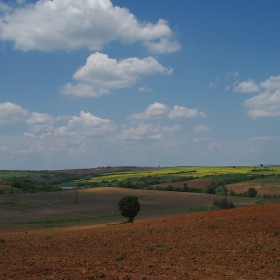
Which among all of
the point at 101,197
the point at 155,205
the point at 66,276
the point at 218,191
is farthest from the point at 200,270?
the point at 218,191

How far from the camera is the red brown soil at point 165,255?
42.5ft

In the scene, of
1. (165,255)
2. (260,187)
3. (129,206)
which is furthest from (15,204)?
(165,255)

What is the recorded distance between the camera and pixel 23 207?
271 feet

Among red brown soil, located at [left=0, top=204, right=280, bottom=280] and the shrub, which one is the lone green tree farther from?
the shrub

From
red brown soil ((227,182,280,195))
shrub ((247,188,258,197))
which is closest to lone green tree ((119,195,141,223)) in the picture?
shrub ((247,188,258,197))

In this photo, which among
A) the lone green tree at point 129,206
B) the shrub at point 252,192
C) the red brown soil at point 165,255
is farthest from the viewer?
the shrub at point 252,192

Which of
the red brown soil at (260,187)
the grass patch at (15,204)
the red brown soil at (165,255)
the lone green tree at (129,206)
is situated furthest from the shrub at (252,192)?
the red brown soil at (165,255)

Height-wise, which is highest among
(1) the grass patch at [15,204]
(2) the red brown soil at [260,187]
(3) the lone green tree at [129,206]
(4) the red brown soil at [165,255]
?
(4) the red brown soil at [165,255]

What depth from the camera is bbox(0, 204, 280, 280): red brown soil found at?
12945 millimetres

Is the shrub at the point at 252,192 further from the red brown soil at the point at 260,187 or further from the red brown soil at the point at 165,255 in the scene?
the red brown soil at the point at 165,255

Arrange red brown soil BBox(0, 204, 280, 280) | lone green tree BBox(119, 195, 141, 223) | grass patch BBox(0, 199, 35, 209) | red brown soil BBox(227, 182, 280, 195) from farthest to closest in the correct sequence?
red brown soil BBox(227, 182, 280, 195)
grass patch BBox(0, 199, 35, 209)
lone green tree BBox(119, 195, 141, 223)
red brown soil BBox(0, 204, 280, 280)

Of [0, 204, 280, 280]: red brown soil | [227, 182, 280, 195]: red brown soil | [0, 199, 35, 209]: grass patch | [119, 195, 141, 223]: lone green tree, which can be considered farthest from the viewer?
[227, 182, 280, 195]: red brown soil

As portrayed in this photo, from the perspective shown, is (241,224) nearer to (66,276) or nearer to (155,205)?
(66,276)

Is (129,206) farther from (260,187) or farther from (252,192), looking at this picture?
(260,187)
